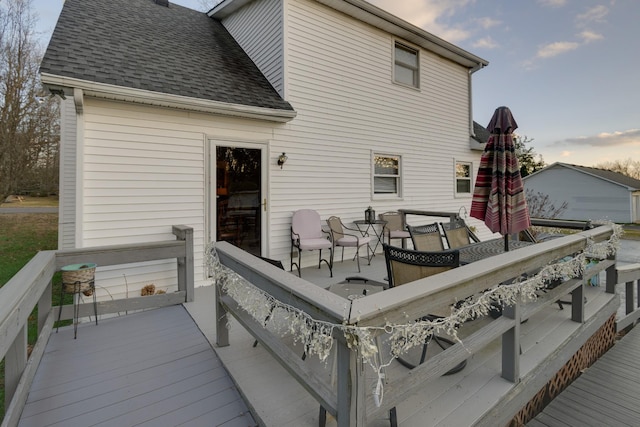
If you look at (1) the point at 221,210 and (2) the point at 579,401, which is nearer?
(2) the point at 579,401

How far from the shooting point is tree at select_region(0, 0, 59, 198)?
915 centimetres

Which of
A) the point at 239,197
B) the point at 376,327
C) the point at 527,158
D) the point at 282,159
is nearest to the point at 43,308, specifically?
the point at 239,197

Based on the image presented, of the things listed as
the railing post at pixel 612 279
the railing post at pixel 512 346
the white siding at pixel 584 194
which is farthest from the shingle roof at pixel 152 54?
the white siding at pixel 584 194

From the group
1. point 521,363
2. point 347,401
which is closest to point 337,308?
point 347,401

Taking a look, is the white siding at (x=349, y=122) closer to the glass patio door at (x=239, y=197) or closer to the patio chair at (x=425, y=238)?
the glass patio door at (x=239, y=197)

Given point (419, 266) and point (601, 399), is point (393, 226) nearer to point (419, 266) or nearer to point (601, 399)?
point (601, 399)

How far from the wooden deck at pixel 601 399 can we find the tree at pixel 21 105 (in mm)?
13546

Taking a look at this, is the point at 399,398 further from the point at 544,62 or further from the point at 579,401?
the point at 544,62

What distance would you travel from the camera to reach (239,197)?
491cm

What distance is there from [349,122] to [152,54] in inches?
141

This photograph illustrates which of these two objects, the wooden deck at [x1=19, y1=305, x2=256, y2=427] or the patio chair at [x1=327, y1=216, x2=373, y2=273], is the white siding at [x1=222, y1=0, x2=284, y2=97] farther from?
the wooden deck at [x1=19, y1=305, x2=256, y2=427]

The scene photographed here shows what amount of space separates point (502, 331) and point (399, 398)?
40.5 inches

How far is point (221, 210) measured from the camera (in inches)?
186

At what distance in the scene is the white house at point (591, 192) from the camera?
20984 millimetres
